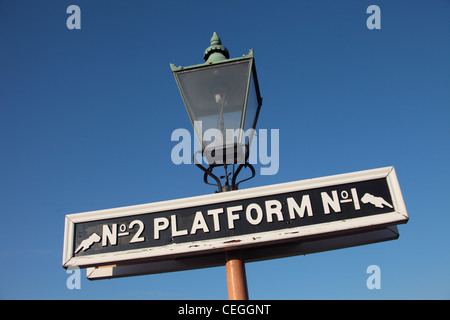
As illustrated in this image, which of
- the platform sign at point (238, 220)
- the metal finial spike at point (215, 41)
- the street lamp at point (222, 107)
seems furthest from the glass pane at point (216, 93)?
the platform sign at point (238, 220)

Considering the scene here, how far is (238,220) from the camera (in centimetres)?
194

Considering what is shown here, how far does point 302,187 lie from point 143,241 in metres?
0.95

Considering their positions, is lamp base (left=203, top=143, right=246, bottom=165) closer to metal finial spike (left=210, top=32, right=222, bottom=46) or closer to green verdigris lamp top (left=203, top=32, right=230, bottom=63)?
green verdigris lamp top (left=203, top=32, right=230, bottom=63)

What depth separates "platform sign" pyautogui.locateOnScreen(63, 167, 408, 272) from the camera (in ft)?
6.11

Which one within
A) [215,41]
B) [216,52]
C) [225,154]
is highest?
[215,41]

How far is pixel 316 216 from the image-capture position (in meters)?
1.90

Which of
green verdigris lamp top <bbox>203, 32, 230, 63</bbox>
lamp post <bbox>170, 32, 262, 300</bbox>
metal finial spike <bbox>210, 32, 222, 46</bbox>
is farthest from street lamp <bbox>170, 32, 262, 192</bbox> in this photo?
metal finial spike <bbox>210, 32, 222, 46</bbox>

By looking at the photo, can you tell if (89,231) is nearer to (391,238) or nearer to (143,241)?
(143,241)

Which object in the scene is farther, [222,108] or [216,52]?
[216,52]

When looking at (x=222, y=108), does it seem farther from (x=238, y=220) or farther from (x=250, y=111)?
(x=238, y=220)

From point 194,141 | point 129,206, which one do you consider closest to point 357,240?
point 194,141

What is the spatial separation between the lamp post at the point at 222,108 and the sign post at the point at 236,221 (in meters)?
0.35

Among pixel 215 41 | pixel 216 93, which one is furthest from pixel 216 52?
pixel 216 93

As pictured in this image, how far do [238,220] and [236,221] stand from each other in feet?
0.04
